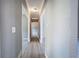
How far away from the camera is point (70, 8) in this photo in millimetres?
2660

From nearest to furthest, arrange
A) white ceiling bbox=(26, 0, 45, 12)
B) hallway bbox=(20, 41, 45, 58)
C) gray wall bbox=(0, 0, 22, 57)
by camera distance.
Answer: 1. gray wall bbox=(0, 0, 22, 57)
2. hallway bbox=(20, 41, 45, 58)
3. white ceiling bbox=(26, 0, 45, 12)

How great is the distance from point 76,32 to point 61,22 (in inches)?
33.4

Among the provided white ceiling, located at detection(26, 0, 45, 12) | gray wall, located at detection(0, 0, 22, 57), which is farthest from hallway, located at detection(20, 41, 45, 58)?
white ceiling, located at detection(26, 0, 45, 12)

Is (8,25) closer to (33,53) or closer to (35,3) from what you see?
(33,53)

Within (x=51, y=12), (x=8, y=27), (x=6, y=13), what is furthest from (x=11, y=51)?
(x=51, y=12)

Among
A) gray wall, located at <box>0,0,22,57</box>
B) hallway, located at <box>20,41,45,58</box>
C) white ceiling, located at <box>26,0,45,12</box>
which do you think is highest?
white ceiling, located at <box>26,0,45,12</box>

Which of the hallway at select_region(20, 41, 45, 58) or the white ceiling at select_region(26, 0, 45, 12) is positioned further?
the white ceiling at select_region(26, 0, 45, 12)

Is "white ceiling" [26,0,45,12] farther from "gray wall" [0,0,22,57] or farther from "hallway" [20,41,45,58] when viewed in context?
"gray wall" [0,0,22,57]

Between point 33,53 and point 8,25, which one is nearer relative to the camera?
point 8,25

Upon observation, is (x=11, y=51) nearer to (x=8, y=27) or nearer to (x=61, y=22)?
(x=8, y=27)

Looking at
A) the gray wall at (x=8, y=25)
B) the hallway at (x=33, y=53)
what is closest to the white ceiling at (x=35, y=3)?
the hallway at (x=33, y=53)

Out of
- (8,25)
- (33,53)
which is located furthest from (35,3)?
(8,25)

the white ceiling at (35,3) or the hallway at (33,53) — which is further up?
the white ceiling at (35,3)

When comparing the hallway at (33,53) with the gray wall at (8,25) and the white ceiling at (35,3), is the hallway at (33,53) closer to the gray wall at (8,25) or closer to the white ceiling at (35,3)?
the gray wall at (8,25)
